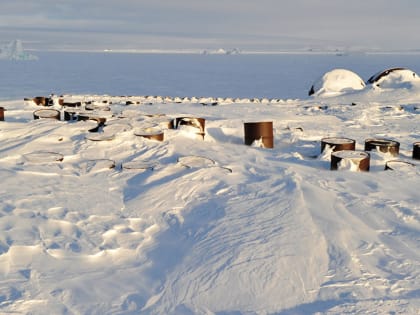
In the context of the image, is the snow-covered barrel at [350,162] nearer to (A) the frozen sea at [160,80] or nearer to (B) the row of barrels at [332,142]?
(B) the row of barrels at [332,142]

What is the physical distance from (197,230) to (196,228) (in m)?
0.05

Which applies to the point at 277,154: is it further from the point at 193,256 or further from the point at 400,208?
the point at 193,256

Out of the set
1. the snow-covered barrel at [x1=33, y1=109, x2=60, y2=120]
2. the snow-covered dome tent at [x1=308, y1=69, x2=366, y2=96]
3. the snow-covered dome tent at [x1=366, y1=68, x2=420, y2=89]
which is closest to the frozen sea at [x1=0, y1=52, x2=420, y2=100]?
the snow-covered dome tent at [x1=308, y1=69, x2=366, y2=96]

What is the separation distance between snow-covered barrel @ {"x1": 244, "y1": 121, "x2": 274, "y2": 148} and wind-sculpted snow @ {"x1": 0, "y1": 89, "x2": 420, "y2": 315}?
0.30 metres

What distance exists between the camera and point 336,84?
15.9 metres

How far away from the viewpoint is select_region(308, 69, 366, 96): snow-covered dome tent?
1555cm

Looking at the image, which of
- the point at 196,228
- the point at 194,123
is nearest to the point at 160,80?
the point at 194,123

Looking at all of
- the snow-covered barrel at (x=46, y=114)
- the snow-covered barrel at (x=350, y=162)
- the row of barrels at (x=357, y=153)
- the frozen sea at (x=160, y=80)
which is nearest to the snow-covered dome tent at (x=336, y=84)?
the frozen sea at (x=160, y=80)

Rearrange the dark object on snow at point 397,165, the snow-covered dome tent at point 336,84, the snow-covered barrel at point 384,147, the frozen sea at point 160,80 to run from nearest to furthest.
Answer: the dark object on snow at point 397,165
the snow-covered barrel at point 384,147
the snow-covered dome tent at point 336,84
the frozen sea at point 160,80

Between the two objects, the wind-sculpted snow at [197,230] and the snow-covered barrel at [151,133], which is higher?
the snow-covered barrel at [151,133]

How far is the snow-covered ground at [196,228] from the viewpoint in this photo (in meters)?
2.95

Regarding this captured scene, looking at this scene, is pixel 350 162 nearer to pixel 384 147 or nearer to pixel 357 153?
pixel 357 153

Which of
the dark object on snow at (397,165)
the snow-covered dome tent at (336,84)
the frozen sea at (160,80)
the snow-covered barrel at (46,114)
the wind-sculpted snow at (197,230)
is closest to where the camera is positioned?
the wind-sculpted snow at (197,230)

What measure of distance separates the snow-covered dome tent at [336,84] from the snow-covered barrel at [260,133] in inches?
347
